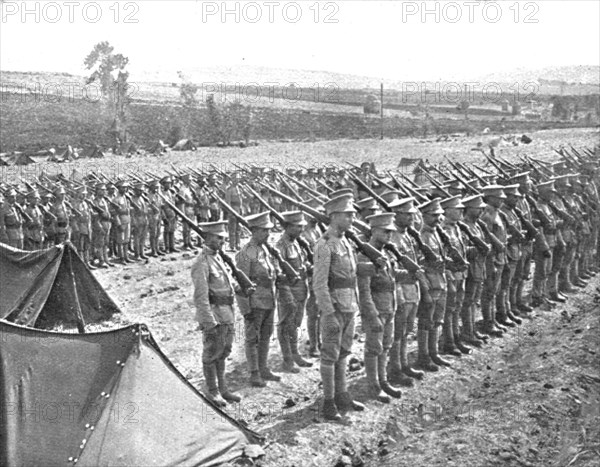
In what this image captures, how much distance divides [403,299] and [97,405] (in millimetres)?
4458

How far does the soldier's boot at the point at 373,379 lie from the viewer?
873cm

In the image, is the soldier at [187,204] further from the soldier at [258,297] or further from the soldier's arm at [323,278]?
the soldier's arm at [323,278]

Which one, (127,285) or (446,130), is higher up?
(446,130)

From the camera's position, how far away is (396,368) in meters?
9.49

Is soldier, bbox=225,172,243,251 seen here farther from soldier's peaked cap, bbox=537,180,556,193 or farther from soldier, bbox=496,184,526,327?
soldier, bbox=496,184,526,327

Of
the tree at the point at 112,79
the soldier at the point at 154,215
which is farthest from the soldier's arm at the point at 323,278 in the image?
the tree at the point at 112,79

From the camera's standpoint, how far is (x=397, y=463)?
7.00 meters

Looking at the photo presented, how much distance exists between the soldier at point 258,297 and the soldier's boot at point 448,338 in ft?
8.98

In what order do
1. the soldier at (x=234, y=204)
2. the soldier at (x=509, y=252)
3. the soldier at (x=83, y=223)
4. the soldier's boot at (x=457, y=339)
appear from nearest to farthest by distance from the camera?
1. the soldier's boot at (x=457, y=339)
2. the soldier at (x=509, y=252)
3. the soldier at (x=83, y=223)
4. the soldier at (x=234, y=204)

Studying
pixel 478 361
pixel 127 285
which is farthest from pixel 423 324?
pixel 127 285

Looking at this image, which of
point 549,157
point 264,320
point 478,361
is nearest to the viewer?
point 264,320

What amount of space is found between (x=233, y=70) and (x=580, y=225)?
5751 inches

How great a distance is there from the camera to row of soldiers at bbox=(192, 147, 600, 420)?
8258 mm

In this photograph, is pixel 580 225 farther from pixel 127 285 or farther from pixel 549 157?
pixel 549 157
